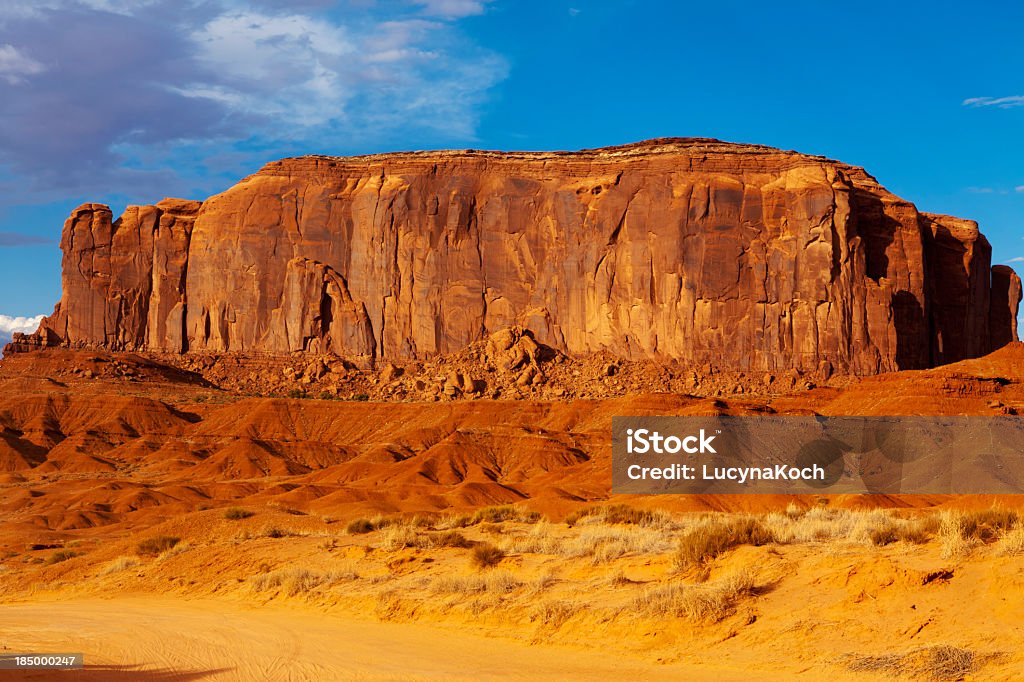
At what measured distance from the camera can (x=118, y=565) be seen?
2405 cm

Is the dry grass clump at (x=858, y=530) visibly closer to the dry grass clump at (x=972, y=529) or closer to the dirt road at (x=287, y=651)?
the dry grass clump at (x=972, y=529)

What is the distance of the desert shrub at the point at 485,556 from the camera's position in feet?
59.5

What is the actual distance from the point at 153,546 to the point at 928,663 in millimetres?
19717

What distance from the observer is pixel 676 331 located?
85438 millimetres

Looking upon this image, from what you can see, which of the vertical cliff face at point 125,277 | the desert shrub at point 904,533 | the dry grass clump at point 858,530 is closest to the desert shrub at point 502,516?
the dry grass clump at point 858,530

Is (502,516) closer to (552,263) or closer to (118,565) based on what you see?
(118,565)

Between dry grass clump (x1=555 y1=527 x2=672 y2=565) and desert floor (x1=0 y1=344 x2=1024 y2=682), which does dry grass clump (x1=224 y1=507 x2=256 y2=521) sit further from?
dry grass clump (x1=555 y1=527 x2=672 y2=565)

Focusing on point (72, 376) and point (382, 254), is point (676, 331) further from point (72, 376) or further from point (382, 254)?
point (72, 376)

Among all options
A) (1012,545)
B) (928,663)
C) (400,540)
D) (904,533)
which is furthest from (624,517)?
(928,663)

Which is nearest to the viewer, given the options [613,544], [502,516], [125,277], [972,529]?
[972,529]

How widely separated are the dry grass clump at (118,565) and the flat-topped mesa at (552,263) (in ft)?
210

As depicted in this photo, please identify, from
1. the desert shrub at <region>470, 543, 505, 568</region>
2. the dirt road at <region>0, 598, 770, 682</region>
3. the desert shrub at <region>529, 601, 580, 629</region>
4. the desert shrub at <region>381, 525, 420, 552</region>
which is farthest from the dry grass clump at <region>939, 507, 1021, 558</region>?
the desert shrub at <region>381, 525, 420, 552</region>

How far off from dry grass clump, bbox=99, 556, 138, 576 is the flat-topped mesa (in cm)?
6406

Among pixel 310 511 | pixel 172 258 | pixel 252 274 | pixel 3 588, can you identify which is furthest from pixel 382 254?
pixel 3 588
